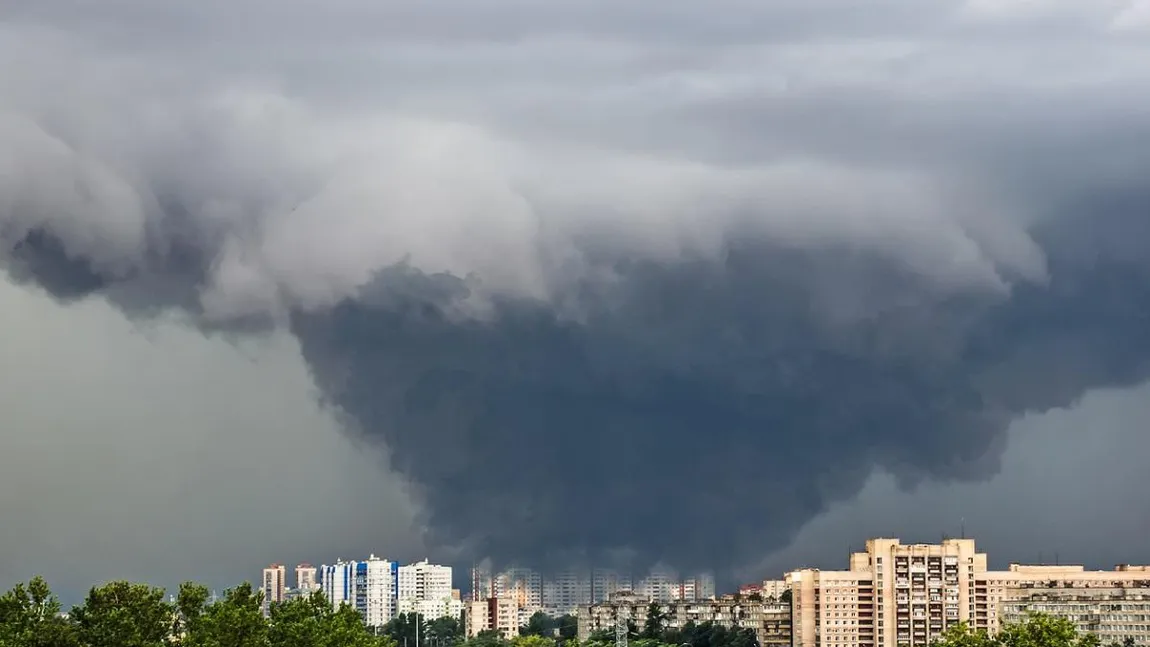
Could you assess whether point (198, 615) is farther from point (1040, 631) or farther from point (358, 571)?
point (358, 571)

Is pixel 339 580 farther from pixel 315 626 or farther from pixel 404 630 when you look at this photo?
pixel 315 626

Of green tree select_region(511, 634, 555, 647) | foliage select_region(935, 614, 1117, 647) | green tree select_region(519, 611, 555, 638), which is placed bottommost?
foliage select_region(935, 614, 1117, 647)

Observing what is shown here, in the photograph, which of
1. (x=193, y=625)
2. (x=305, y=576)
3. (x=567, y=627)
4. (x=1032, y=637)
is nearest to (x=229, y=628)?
(x=193, y=625)

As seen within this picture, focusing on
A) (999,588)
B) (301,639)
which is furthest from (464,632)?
(301,639)

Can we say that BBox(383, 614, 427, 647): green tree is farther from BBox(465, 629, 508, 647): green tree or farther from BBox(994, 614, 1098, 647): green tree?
BBox(994, 614, 1098, 647): green tree

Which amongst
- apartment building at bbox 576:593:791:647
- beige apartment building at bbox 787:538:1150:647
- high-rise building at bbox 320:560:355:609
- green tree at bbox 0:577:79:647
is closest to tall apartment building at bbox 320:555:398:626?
high-rise building at bbox 320:560:355:609
